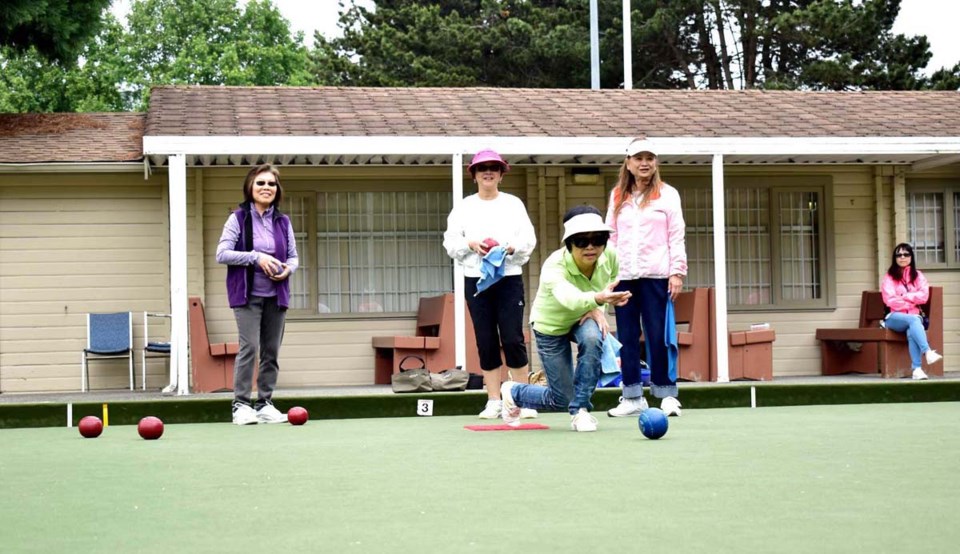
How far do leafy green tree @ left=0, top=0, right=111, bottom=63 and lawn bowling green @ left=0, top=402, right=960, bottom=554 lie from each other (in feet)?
31.9

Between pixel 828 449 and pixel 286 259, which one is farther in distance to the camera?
pixel 286 259

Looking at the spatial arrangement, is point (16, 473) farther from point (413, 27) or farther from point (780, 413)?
point (413, 27)

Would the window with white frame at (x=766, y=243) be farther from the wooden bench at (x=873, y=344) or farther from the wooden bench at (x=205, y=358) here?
the wooden bench at (x=205, y=358)

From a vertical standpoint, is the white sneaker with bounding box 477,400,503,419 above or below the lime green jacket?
below

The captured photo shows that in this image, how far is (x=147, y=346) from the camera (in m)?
13.1

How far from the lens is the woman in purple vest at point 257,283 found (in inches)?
322

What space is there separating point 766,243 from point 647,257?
7705 millimetres

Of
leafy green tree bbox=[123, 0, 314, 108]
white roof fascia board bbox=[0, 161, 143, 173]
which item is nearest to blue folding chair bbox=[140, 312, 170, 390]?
white roof fascia board bbox=[0, 161, 143, 173]

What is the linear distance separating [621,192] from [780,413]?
1.70m

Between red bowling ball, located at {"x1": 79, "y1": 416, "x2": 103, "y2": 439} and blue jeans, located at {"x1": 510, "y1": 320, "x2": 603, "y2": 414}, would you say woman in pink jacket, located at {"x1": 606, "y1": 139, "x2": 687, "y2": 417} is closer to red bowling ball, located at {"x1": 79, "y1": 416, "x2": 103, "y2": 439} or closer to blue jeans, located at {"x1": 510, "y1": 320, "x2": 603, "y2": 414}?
blue jeans, located at {"x1": 510, "y1": 320, "x2": 603, "y2": 414}

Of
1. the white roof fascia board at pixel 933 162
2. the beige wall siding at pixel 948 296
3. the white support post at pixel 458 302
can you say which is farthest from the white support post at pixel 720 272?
the beige wall siding at pixel 948 296

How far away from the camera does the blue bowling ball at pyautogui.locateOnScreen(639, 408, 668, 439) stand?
20.8 ft

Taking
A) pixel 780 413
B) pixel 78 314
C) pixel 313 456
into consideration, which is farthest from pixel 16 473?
→ pixel 78 314

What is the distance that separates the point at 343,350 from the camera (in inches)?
549
